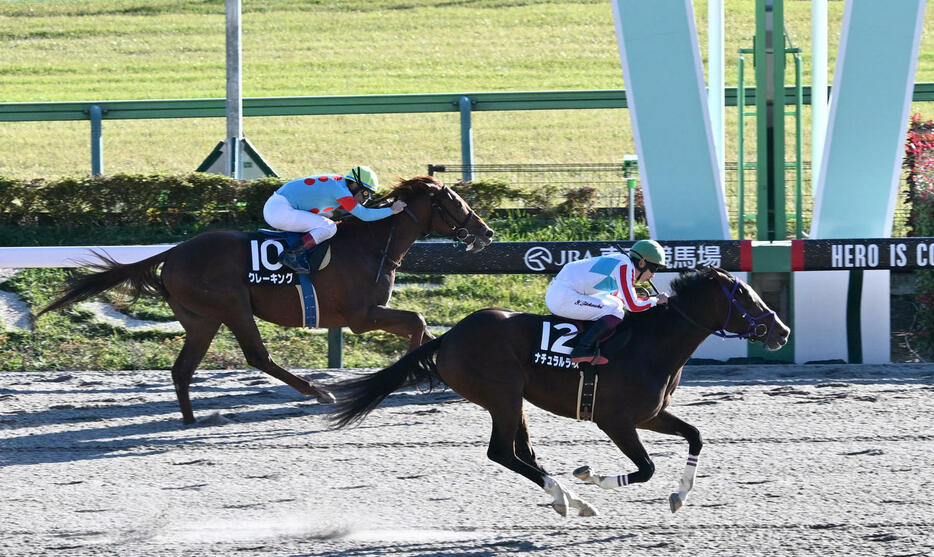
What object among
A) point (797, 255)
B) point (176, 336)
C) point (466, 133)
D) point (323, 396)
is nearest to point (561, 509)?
point (323, 396)

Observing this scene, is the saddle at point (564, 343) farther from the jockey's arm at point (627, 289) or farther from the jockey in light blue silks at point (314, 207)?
the jockey in light blue silks at point (314, 207)

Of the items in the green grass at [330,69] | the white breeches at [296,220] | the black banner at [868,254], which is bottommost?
the black banner at [868,254]

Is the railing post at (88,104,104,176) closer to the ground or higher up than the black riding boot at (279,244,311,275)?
higher up

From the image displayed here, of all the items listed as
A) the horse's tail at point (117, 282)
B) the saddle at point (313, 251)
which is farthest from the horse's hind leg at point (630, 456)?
the horse's tail at point (117, 282)

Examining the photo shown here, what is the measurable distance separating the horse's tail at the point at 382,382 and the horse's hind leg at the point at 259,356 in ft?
4.89

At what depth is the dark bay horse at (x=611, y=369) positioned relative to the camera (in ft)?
18.2

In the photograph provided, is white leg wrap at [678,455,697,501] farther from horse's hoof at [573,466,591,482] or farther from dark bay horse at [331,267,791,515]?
horse's hoof at [573,466,591,482]

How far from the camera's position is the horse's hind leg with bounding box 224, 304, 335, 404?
7426 mm

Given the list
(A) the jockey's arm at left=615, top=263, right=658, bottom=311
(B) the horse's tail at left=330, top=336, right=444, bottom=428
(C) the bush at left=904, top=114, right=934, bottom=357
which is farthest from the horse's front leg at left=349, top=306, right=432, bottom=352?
(C) the bush at left=904, top=114, right=934, bottom=357

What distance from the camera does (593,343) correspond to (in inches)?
220

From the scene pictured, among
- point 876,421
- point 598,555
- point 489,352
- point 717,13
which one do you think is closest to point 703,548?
point 598,555

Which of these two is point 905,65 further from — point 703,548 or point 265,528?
point 265,528

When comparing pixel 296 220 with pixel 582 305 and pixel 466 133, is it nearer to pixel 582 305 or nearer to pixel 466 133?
pixel 582 305

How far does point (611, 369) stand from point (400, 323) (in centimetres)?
210
